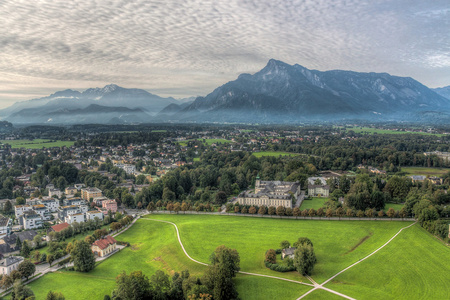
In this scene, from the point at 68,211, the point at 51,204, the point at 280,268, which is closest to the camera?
the point at 280,268

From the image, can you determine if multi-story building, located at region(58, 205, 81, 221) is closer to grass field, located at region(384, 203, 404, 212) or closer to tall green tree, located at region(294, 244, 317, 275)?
tall green tree, located at region(294, 244, 317, 275)

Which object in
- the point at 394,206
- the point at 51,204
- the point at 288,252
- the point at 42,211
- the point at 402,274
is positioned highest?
the point at 288,252

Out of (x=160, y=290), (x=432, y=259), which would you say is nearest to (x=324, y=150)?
(x=432, y=259)

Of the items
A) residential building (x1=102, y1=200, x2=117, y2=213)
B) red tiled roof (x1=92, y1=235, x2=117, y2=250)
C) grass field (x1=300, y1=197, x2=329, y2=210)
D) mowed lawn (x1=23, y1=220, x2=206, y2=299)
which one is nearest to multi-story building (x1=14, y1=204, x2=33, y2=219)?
residential building (x1=102, y1=200, x2=117, y2=213)

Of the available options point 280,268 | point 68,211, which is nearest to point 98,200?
point 68,211

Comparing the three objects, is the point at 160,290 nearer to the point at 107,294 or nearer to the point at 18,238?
the point at 107,294

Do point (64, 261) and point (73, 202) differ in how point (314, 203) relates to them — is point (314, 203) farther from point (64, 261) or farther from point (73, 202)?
point (73, 202)

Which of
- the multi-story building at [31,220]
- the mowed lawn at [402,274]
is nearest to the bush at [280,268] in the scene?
the mowed lawn at [402,274]
